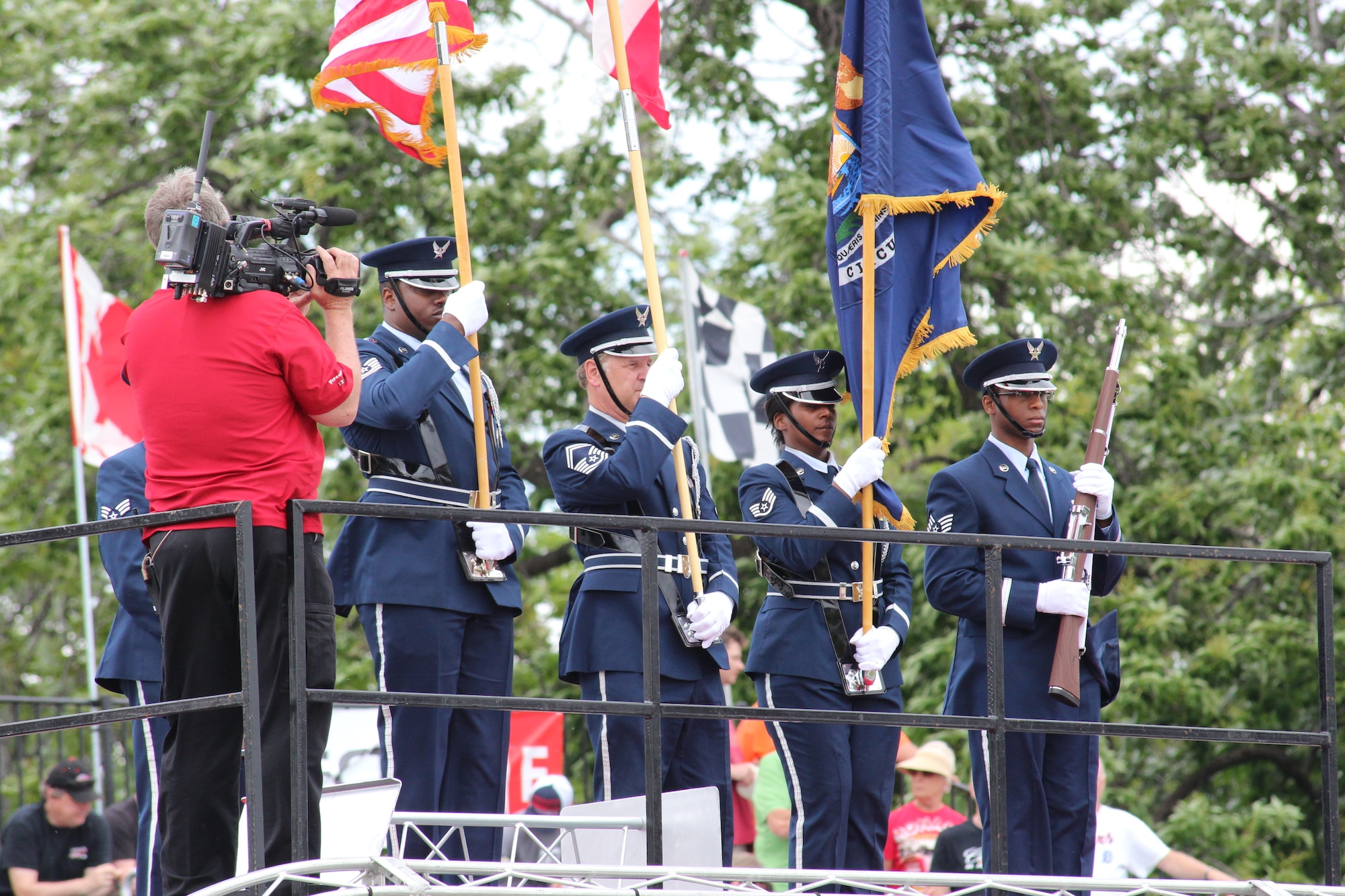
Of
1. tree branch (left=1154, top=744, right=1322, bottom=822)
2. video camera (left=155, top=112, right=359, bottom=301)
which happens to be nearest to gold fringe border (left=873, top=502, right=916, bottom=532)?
video camera (left=155, top=112, right=359, bottom=301)

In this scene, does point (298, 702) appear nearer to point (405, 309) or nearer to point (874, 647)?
point (405, 309)

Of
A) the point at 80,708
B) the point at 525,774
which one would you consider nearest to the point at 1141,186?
the point at 525,774

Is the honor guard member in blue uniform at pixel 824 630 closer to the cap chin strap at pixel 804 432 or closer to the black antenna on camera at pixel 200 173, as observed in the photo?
the cap chin strap at pixel 804 432

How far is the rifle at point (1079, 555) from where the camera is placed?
17.3ft

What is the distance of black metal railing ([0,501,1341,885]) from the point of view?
3.95m

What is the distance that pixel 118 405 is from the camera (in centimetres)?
1026

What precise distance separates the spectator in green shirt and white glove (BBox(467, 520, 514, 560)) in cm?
286

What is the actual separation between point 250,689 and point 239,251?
1.09m

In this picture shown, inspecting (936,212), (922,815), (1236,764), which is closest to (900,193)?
(936,212)

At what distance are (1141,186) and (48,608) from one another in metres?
12.4

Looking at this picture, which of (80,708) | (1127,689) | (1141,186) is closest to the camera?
(1127,689)

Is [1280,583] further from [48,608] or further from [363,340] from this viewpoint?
[48,608]

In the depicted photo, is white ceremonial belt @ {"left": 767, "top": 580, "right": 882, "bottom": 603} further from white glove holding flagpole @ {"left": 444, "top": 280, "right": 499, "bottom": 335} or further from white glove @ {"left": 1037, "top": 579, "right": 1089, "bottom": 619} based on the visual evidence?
white glove holding flagpole @ {"left": 444, "top": 280, "right": 499, "bottom": 335}

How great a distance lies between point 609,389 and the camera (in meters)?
5.54
